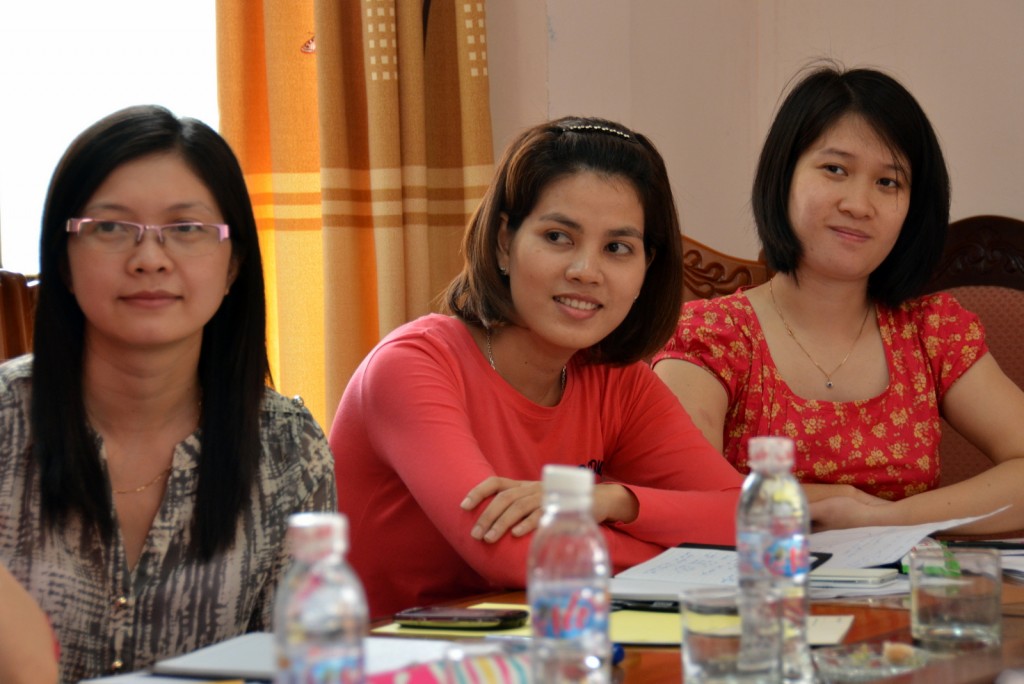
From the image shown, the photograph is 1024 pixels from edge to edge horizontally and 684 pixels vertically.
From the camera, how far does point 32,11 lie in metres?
2.62

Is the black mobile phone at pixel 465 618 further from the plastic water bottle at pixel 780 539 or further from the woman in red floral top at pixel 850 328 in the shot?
the woman in red floral top at pixel 850 328

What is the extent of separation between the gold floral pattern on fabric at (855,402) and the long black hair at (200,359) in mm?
931

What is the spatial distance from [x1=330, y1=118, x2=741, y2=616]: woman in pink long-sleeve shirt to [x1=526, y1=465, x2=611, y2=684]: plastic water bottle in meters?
0.71

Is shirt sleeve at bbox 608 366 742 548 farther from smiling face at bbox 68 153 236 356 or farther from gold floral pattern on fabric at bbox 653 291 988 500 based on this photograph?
smiling face at bbox 68 153 236 356

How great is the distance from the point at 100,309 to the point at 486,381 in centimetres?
61

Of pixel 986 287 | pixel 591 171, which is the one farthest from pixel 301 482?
pixel 986 287

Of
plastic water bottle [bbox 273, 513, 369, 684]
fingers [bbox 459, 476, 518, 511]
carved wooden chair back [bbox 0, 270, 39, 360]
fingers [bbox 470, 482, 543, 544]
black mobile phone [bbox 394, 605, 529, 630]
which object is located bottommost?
black mobile phone [bbox 394, 605, 529, 630]

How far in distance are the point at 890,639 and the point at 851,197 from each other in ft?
3.49

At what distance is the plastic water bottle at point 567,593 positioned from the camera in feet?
2.67

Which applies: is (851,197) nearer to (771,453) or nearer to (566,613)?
(771,453)

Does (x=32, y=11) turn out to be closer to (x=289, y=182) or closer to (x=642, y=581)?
(x=289, y=182)

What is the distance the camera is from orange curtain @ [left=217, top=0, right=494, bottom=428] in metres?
2.51

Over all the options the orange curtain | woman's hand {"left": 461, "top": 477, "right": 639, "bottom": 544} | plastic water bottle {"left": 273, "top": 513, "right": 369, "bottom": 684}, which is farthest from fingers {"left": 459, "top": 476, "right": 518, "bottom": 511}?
the orange curtain

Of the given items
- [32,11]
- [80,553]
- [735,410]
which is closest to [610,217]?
[735,410]
